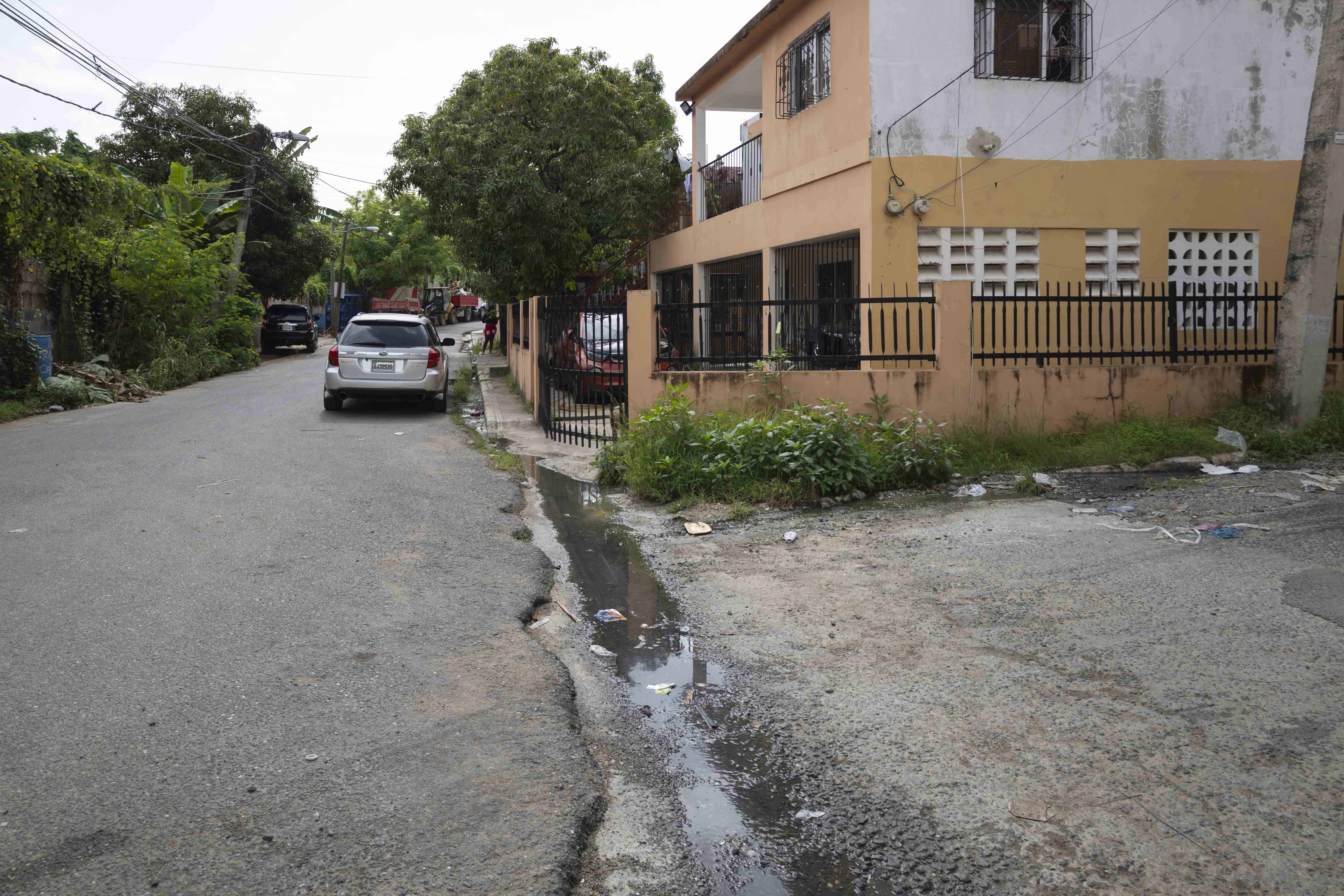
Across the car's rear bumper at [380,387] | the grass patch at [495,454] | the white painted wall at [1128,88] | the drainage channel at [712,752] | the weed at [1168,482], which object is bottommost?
the drainage channel at [712,752]

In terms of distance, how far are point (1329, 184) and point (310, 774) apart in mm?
11085

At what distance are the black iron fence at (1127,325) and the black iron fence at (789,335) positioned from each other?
2.34 ft

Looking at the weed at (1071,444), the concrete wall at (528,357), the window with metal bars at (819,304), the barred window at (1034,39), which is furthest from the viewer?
the concrete wall at (528,357)

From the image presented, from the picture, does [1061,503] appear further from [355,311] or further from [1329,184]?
[355,311]

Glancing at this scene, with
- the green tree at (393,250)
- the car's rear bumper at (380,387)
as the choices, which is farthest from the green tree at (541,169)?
the green tree at (393,250)

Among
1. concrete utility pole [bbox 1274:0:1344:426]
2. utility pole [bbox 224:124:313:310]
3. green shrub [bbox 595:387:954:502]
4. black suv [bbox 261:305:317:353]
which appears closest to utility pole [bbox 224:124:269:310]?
utility pole [bbox 224:124:313:310]

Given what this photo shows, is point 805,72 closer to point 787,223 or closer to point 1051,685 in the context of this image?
point 787,223

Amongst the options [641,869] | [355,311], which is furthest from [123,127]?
[641,869]

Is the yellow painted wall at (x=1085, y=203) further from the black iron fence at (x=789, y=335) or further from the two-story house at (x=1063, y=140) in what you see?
the black iron fence at (x=789, y=335)

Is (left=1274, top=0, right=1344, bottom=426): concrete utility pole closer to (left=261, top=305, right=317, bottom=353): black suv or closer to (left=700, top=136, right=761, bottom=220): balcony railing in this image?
(left=700, top=136, right=761, bottom=220): balcony railing

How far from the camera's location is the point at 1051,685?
4.48 m

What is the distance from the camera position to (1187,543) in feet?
22.5

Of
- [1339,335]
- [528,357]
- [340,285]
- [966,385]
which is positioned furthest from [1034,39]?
[340,285]

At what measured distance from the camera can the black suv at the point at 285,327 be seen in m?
34.7
